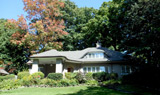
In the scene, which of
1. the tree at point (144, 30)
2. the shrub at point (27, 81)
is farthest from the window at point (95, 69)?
the shrub at point (27, 81)

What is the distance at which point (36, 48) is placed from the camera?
88.4 feet

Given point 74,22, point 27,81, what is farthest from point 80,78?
point 74,22

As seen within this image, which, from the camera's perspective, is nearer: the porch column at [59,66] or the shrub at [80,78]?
the shrub at [80,78]

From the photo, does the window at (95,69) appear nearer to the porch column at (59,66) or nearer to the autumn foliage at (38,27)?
the porch column at (59,66)

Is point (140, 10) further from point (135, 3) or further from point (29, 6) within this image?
point (29, 6)

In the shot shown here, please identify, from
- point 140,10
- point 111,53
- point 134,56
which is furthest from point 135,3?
point 111,53

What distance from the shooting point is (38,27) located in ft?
84.1

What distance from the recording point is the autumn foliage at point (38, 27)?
84.6 feet

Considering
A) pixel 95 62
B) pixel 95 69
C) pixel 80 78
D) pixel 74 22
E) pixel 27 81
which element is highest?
pixel 74 22

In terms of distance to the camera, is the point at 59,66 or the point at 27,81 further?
the point at 59,66

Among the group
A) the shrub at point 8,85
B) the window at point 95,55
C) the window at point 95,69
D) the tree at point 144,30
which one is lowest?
the shrub at point 8,85

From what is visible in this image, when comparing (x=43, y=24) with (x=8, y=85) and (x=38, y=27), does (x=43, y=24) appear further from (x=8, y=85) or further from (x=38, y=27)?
(x=8, y=85)

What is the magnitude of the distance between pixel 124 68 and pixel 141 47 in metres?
6.41

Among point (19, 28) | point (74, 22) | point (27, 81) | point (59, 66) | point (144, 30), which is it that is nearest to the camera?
point (27, 81)
